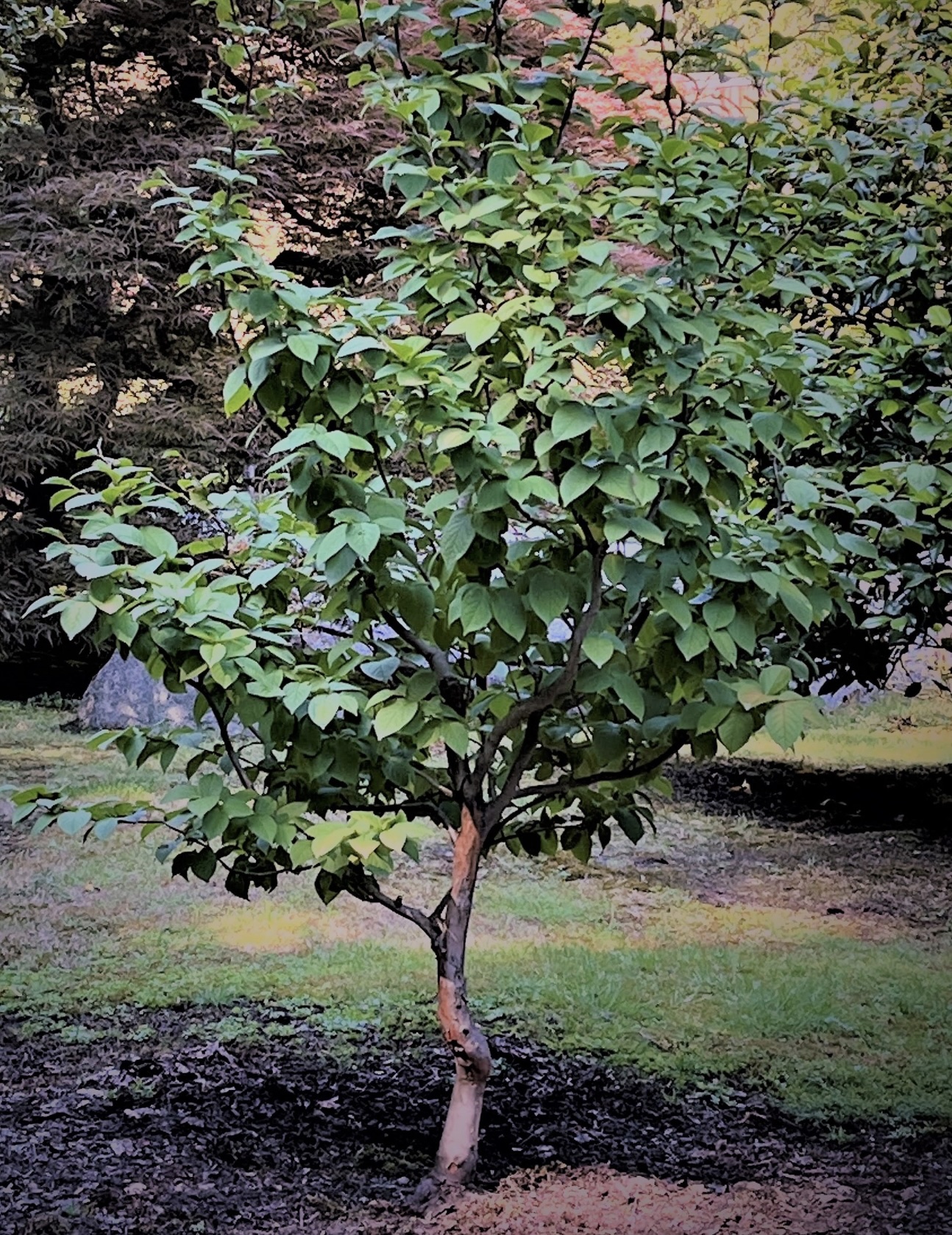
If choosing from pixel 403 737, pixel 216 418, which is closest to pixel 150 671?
pixel 403 737

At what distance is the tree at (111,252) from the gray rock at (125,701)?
0.19 ft

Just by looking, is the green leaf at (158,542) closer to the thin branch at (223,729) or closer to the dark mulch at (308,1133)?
the thin branch at (223,729)

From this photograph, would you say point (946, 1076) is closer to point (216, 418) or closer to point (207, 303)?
point (216, 418)

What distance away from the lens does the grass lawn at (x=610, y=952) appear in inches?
81.0

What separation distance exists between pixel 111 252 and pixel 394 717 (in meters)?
1.74

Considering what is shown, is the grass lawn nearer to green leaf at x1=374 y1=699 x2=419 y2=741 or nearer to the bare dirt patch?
the bare dirt patch

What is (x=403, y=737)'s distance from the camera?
1.59 metres

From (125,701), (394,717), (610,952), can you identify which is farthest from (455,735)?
(125,701)

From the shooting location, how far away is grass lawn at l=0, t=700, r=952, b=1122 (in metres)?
2.06

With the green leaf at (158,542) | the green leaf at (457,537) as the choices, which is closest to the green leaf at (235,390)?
the green leaf at (158,542)

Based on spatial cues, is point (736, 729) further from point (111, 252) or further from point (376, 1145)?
point (111, 252)

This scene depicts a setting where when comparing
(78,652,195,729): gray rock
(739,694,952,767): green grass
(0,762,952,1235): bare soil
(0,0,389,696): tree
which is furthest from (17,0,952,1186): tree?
(78,652,195,729): gray rock

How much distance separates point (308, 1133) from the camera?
1.78 metres

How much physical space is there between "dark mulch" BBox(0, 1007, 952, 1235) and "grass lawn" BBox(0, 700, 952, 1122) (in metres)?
0.07
